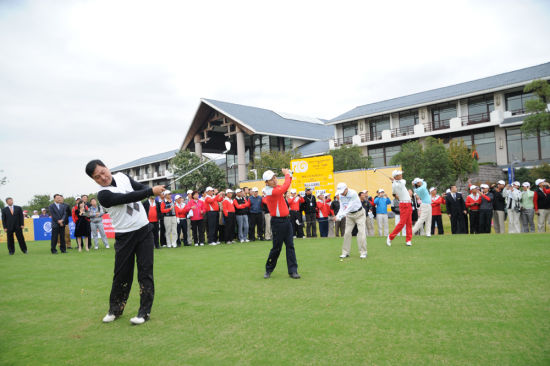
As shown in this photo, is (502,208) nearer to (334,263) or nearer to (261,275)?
(334,263)

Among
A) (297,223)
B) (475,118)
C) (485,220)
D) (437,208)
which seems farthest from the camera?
(475,118)

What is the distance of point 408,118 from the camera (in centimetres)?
4169

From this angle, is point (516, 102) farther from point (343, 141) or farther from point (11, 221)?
point (11, 221)

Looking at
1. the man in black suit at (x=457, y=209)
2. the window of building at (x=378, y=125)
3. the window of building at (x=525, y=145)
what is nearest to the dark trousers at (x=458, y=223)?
the man in black suit at (x=457, y=209)

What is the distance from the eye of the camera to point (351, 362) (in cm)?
339

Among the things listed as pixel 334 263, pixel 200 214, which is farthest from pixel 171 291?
pixel 200 214

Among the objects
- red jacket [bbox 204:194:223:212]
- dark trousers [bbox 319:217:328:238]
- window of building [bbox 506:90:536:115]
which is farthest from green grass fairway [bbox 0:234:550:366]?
window of building [bbox 506:90:536:115]

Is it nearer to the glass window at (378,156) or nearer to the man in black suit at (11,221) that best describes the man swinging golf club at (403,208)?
the man in black suit at (11,221)

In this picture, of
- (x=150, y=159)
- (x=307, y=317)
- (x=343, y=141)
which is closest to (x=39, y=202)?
(x=150, y=159)

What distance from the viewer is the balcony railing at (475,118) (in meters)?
36.6

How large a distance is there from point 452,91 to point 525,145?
28.5 ft

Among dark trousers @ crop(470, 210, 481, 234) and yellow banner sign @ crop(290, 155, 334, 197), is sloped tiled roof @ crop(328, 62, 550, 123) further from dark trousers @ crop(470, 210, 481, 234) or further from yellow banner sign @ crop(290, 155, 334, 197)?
yellow banner sign @ crop(290, 155, 334, 197)

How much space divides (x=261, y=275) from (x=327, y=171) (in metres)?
11.9

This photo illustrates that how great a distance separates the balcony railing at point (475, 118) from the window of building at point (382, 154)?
706cm
